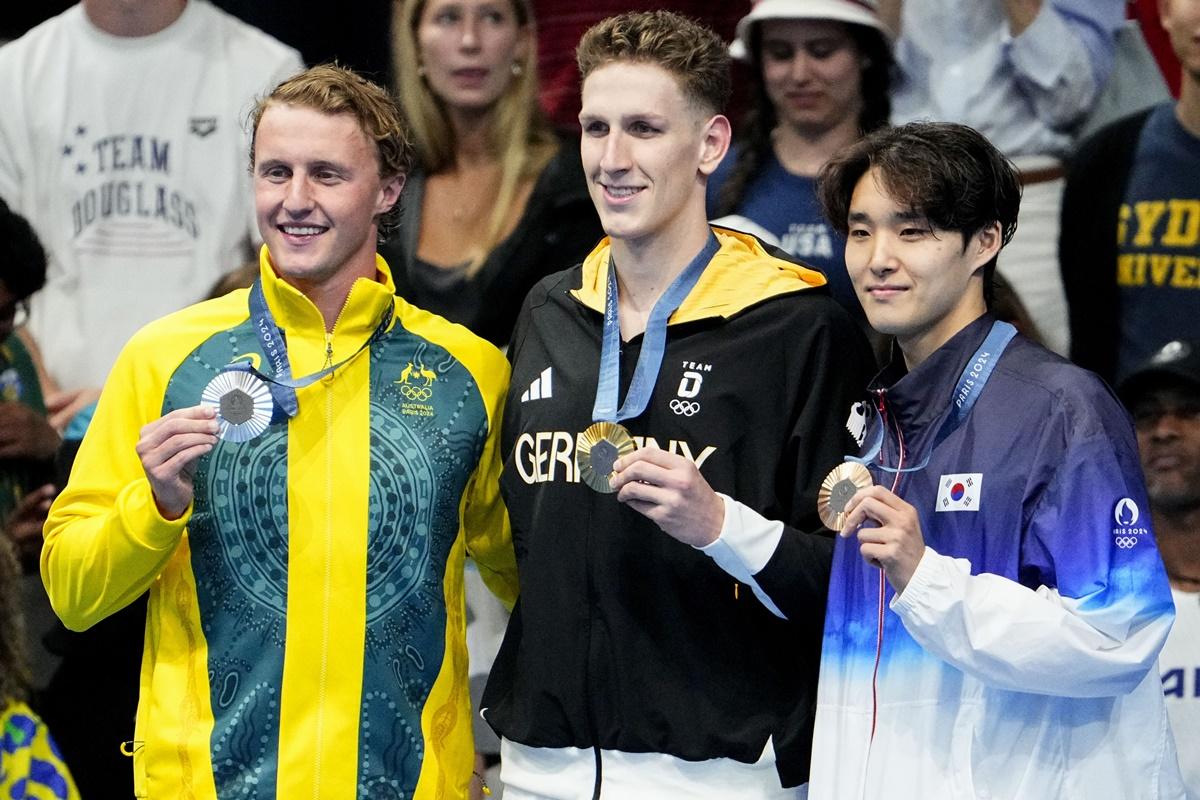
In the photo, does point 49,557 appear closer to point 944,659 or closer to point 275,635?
point 275,635

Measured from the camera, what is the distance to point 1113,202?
19.2ft

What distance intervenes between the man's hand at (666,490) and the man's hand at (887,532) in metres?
0.28

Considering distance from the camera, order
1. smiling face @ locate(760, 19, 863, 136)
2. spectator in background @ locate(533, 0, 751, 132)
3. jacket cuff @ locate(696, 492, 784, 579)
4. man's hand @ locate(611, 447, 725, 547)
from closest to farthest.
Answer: man's hand @ locate(611, 447, 725, 547) < jacket cuff @ locate(696, 492, 784, 579) < smiling face @ locate(760, 19, 863, 136) < spectator in background @ locate(533, 0, 751, 132)

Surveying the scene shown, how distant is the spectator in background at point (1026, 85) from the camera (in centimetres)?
617

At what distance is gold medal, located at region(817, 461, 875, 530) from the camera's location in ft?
11.8

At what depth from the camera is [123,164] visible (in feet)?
20.8

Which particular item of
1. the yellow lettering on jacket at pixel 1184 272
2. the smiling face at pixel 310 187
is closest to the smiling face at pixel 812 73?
the yellow lettering on jacket at pixel 1184 272

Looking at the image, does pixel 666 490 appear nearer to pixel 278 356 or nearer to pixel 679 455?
pixel 679 455

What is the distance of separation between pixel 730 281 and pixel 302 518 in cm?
97

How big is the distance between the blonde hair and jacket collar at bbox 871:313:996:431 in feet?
7.24

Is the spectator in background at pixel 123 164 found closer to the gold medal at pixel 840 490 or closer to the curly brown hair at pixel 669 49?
the curly brown hair at pixel 669 49

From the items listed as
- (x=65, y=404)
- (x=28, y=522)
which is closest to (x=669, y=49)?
(x=28, y=522)

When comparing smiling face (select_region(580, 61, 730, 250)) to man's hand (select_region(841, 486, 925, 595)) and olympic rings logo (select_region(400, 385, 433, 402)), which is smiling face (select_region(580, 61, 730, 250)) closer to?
olympic rings logo (select_region(400, 385, 433, 402))

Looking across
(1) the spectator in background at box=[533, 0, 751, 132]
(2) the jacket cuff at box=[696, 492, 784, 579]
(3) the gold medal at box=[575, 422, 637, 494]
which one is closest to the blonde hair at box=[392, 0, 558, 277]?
(1) the spectator in background at box=[533, 0, 751, 132]
